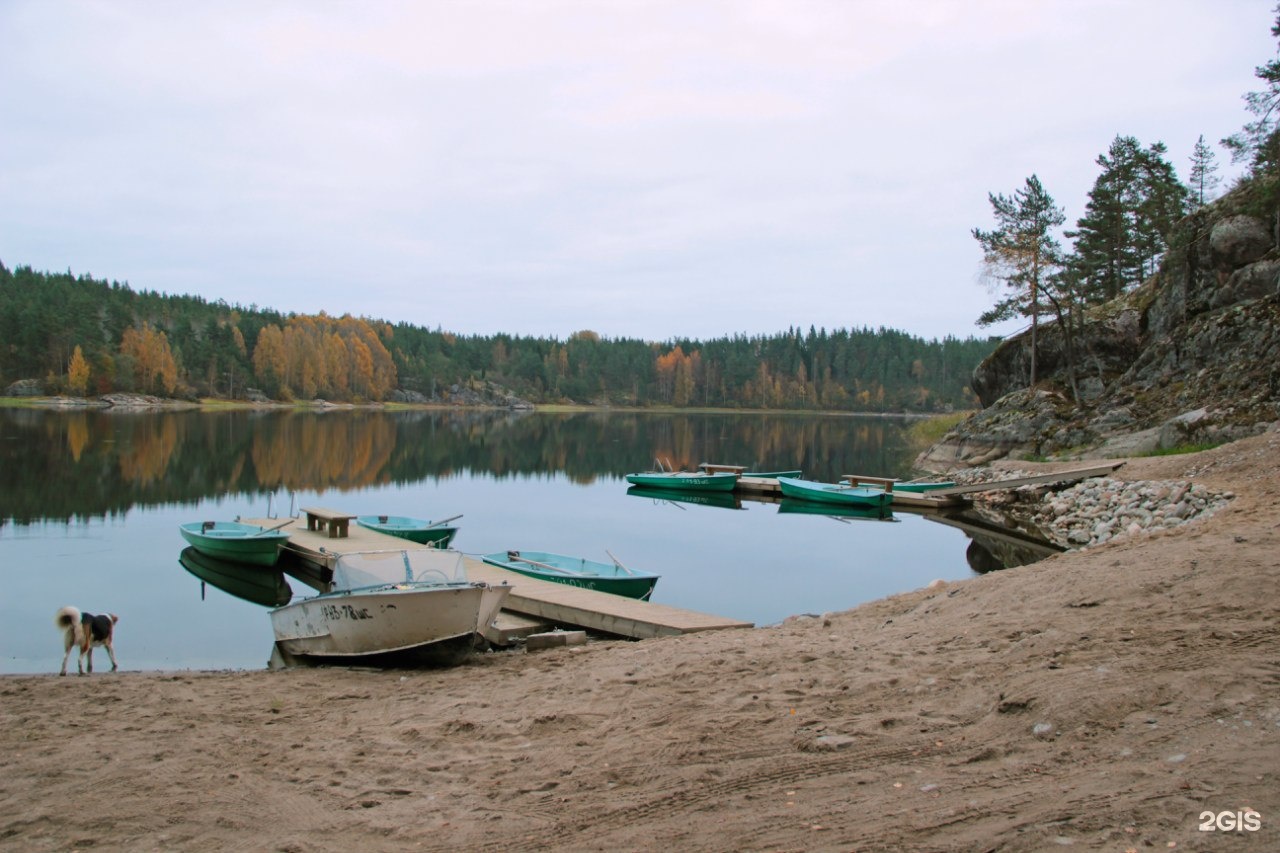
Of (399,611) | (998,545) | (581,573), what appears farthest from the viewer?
(998,545)

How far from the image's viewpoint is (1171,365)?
35.4 metres

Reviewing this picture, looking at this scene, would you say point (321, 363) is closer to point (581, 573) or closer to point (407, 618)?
point (581, 573)

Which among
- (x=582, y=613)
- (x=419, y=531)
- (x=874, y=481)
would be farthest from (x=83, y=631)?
(x=874, y=481)

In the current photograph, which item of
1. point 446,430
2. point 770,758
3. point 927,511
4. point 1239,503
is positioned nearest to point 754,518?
point 927,511

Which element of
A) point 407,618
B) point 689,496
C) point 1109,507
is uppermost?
point 1109,507

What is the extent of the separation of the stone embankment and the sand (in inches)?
407

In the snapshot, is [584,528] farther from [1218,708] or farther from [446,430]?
[446,430]

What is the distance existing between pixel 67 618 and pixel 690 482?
31222 mm

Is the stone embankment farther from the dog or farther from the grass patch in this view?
the grass patch

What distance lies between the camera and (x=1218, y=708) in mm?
5730

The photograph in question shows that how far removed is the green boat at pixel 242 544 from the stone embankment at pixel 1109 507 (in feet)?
62.0

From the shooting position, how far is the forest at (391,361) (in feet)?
351

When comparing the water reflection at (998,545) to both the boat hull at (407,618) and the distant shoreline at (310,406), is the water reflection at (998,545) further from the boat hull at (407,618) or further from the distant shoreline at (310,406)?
the distant shoreline at (310,406)

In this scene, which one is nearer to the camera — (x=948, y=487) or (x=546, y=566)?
(x=546, y=566)
